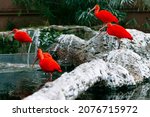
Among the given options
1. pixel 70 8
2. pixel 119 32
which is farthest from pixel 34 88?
pixel 70 8

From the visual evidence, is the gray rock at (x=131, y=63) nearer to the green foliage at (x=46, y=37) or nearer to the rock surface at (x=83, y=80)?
the rock surface at (x=83, y=80)

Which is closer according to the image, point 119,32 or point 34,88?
point 34,88

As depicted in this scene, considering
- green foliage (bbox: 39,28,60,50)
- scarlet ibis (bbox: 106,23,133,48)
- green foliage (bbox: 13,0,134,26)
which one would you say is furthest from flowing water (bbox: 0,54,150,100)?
green foliage (bbox: 13,0,134,26)

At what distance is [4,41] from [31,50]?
515 mm

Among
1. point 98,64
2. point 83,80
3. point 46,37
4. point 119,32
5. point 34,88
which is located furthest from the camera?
point 46,37

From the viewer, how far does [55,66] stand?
219 inches

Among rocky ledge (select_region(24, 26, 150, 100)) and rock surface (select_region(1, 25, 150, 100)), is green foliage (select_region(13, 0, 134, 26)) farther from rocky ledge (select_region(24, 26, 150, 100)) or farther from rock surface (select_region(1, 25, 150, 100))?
rocky ledge (select_region(24, 26, 150, 100))

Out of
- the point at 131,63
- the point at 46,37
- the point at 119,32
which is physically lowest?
the point at 46,37

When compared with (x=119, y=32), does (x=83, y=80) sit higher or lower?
lower

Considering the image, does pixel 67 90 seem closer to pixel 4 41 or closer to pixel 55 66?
pixel 55 66

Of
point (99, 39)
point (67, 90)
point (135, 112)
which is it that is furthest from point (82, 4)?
point (135, 112)

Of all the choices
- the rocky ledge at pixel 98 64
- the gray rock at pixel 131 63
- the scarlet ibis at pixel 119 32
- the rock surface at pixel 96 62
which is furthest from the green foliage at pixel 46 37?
the gray rock at pixel 131 63

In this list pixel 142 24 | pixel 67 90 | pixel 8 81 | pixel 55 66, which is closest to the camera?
pixel 67 90

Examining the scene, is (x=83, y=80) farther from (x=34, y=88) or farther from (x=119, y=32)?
(x=119, y=32)
